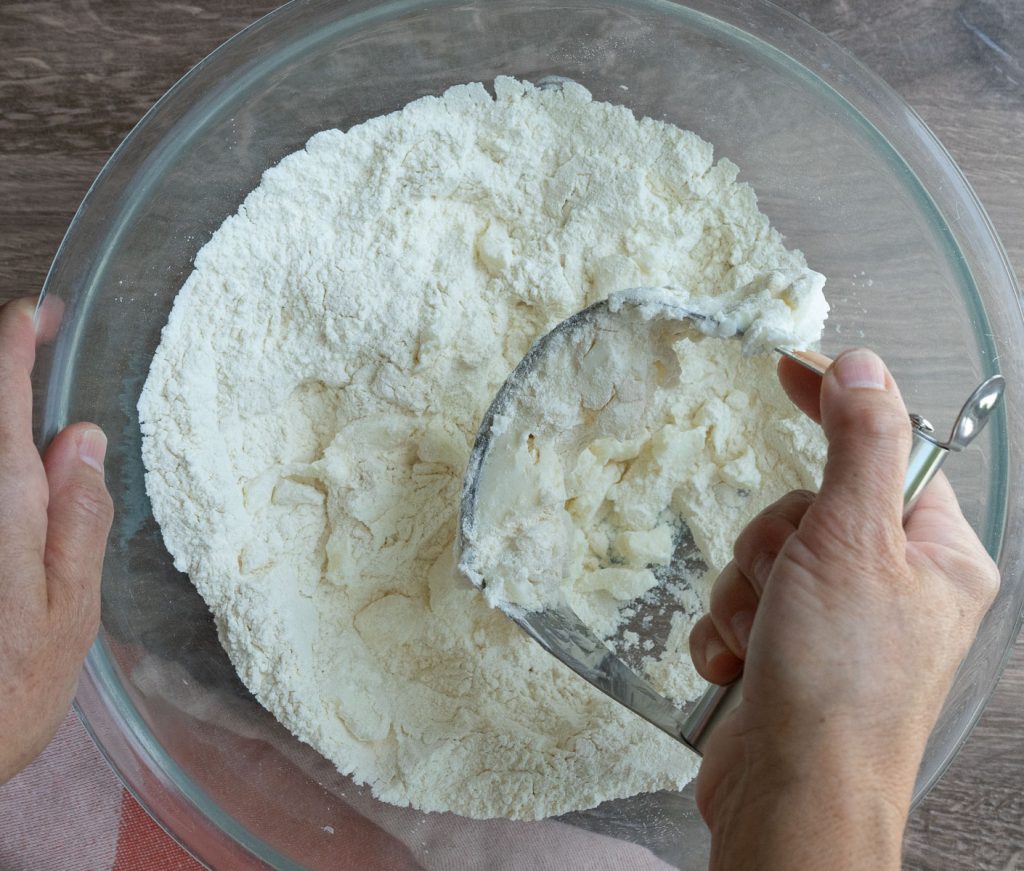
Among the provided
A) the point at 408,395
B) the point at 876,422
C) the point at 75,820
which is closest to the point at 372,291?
the point at 408,395

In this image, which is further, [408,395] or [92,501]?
[408,395]

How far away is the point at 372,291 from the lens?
1.10 m

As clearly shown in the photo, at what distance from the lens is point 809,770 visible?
2.37 feet

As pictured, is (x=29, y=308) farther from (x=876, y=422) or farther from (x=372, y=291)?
(x=876, y=422)

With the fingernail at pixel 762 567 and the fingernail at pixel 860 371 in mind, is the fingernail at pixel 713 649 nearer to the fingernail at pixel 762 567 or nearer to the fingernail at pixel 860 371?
the fingernail at pixel 762 567

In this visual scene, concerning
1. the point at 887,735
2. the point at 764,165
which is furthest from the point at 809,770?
the point at 764,165

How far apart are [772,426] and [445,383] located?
1.47 ft

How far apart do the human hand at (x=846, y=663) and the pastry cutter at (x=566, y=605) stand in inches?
3.3

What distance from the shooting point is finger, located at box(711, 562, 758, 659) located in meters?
0.96

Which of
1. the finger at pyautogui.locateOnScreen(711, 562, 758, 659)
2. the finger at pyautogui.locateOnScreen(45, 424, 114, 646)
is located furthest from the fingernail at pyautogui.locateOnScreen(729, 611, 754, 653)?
the finger at pyautogui.locateOnScreen(45, 424, 114, 646)

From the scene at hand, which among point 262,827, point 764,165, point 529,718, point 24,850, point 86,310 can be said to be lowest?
point 24,850

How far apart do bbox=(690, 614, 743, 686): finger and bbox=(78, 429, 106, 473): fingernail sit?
0.78 metres

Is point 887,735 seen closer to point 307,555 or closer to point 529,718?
point 529,718

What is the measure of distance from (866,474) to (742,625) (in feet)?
1.01
